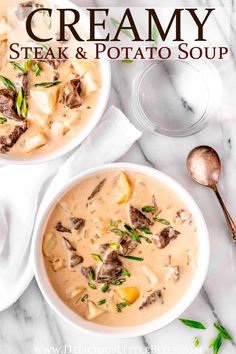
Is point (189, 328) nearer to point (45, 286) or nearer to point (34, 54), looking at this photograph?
point (45, 286)

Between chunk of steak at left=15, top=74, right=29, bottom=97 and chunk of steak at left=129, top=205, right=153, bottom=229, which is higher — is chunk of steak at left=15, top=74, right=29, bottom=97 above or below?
above

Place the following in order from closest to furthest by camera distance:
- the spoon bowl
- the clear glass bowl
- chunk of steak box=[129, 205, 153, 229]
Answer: chunk of steak box=[129, 205, 153, 229]
the spoon bowl
the clear glass bowl

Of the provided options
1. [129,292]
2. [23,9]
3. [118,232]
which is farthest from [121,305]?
[23,9]

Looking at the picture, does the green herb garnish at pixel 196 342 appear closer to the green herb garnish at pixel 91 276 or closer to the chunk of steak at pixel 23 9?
the green herb garnish at pixel 91 276

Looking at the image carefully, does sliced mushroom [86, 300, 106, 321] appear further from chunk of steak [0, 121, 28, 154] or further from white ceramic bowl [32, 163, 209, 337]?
chunk of steak [0, 121, 28, 154]

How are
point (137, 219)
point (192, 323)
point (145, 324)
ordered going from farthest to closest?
point (192, 323)
point (145, 324)
point (137, 219)

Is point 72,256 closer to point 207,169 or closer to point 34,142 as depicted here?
point 34,142

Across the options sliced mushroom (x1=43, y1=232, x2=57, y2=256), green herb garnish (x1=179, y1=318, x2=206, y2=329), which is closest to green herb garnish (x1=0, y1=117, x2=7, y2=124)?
sliced mushroom (x1=43, y1=232, x2=57, y2=256)

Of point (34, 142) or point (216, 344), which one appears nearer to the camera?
point (34, 142)

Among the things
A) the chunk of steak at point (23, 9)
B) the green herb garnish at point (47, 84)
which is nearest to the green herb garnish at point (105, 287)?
the green herb garnish at point (47, 84)
